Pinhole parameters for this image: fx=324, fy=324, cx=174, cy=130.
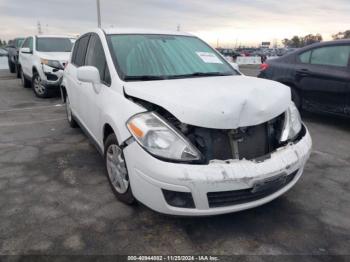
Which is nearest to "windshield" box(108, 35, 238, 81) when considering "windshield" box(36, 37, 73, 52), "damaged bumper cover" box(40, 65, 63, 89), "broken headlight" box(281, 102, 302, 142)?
"broken headlight" box(281, 102, 302, 142)

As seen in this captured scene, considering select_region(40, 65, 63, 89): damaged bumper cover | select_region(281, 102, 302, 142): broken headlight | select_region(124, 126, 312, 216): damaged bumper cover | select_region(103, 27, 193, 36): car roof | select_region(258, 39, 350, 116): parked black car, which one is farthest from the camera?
select_region(40, 65, 63, 89): damaged bumper cover

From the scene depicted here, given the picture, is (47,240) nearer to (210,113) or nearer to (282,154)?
(210,113)

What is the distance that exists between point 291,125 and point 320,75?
10.2ft

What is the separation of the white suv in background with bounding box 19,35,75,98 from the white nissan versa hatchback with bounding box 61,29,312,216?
216 inches

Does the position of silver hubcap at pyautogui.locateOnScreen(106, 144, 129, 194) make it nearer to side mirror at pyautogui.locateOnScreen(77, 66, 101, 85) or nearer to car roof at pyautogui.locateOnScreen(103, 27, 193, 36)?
side mirror at pyautogui.locateOnScreen(77, 66, 101, 85)

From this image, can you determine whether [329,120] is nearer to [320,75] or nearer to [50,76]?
[320,75]

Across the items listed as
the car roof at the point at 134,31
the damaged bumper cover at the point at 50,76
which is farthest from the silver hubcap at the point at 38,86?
the car roof at the point at 134,31

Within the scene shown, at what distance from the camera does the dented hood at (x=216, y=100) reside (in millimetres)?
2434

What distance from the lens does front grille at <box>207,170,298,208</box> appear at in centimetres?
241

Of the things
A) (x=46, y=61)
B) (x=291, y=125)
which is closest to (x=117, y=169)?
(x=291, y=125)

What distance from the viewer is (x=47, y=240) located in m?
2.55

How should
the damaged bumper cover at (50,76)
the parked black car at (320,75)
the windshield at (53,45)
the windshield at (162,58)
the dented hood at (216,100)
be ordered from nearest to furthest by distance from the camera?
1. the dented hood at (216,100)
2. the windshield at (162,58)
3. the parked black car at (320,75)
4. the damaged bumper cover at (50,76)
5. the windshield at (53,45)

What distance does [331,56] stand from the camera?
5586 millimetres

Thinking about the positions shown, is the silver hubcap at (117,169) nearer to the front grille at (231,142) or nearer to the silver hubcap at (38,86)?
the front grille at (231,142)
